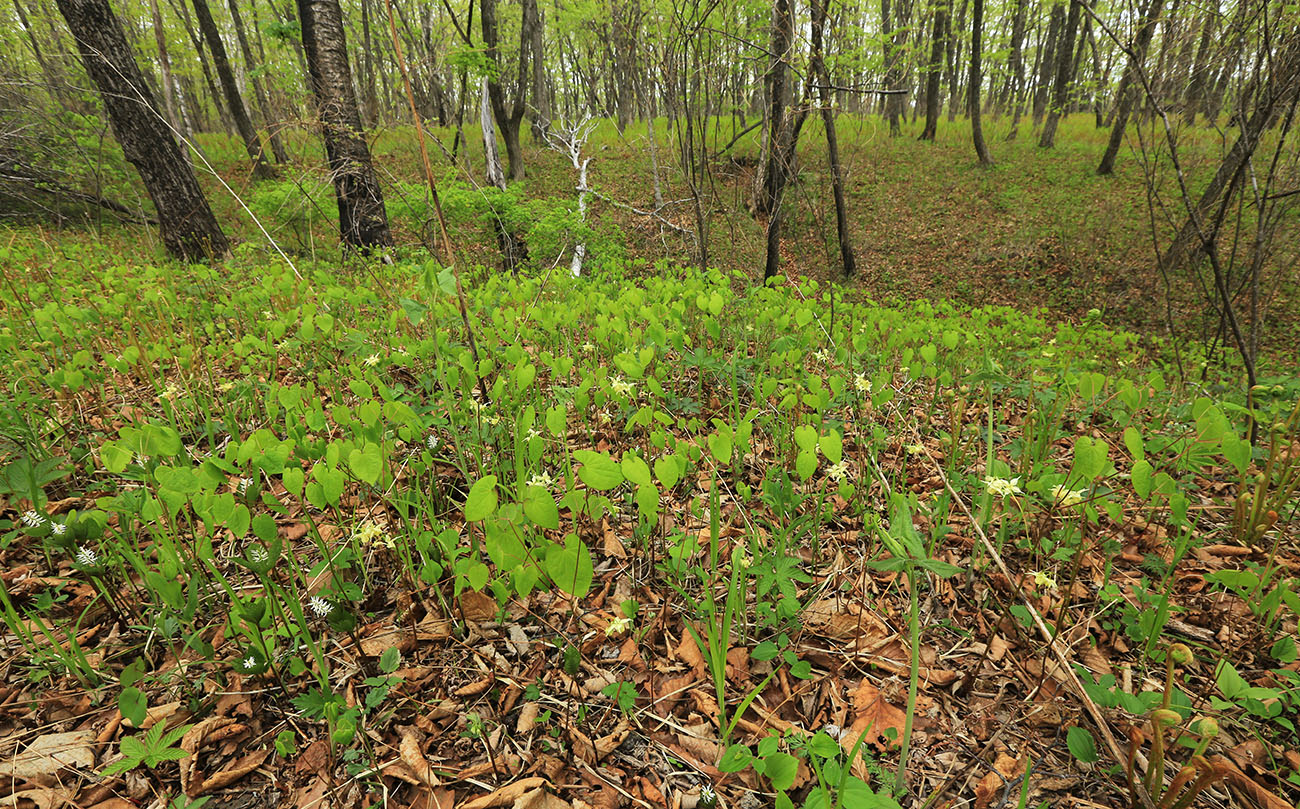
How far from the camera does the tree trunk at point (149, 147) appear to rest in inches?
185

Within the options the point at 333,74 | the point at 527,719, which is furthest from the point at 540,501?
the point at 333,74

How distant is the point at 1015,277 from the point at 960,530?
35.1 ft

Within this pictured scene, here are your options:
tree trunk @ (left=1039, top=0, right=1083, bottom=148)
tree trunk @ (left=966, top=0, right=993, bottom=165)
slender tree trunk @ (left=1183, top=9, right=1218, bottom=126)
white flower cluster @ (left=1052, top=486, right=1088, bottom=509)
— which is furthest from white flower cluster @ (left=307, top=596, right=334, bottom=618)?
tree trunk @ (left=1039, top=0, right=1083, bottom=148)

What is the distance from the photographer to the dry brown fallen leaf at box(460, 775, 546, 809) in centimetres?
107

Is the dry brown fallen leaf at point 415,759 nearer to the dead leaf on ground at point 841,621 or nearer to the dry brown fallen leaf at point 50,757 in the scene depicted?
the dry brown fallen leaf at point 50,757

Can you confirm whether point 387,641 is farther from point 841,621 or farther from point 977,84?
point 977,84

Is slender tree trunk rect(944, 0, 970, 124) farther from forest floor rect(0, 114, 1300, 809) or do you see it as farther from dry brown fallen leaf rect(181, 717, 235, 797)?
dry brown fallen leaf rect(181, 717, 235, 797)

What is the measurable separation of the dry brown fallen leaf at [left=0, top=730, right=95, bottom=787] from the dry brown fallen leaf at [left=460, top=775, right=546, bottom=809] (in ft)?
2.77

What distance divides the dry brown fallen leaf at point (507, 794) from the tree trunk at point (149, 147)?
6202 millimetres

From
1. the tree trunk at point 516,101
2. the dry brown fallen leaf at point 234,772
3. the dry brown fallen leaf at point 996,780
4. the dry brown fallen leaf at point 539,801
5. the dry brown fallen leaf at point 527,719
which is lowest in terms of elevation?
the dry brown fallen leaf at point 996,780

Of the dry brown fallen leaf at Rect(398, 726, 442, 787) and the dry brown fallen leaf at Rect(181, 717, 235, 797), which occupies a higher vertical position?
the dry brown fallen leaf at Rect(181, 717, 235, 797)

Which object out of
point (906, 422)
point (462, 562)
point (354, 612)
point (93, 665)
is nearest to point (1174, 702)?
point (906, 422)

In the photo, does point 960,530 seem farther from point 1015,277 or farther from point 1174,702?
point 1015,277

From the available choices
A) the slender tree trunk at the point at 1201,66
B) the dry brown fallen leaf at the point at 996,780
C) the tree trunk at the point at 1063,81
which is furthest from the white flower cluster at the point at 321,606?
the tree trunk at the point at 1063,81
